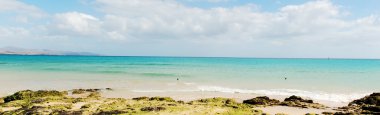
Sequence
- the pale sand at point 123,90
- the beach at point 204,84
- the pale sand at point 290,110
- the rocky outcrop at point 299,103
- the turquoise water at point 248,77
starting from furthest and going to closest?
the turquoise water at point 248,77
the beach at point 204,84
the pale sand at point 123,90
the rocky outcrop at point 299,103
the pale sand at point 290,110

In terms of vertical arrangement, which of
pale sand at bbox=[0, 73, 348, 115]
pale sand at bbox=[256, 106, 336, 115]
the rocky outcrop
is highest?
the rocky outcrop

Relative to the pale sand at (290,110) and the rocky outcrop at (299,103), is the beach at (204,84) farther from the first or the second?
the rocky outcrop at (299,103)

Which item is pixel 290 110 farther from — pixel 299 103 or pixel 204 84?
pixel 204 84

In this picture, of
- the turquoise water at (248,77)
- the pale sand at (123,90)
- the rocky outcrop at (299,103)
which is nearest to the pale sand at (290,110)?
the pale sand at (123,90)

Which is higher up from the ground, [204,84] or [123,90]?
[204,84]

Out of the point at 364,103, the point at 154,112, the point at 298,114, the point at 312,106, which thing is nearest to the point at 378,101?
the point at 364,103

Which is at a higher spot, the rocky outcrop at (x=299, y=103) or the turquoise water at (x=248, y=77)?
the rocky outcrop at (x=299, y=103)

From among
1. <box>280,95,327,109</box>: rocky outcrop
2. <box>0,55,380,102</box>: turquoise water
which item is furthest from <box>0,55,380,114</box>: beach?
<box>280,95,327,109</box>: rocky outcrop

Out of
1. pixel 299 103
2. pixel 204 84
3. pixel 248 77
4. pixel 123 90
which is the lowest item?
pixel 123 90

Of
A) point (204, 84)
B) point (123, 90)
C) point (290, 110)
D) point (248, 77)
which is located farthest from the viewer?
point (248, 77)

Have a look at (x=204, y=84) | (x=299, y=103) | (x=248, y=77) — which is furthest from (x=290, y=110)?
(x=248, y=77)

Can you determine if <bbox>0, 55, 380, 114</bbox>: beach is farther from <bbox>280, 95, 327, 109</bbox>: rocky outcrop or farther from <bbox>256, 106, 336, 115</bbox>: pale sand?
<bbox>280, 95, 327, 109</bbox>: rocky outcrop

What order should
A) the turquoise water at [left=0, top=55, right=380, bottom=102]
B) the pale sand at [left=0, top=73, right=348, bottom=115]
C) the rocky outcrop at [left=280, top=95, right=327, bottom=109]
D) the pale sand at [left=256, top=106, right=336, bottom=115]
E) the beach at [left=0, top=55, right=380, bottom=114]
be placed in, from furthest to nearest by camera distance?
the turquoise water at [left=0, top=55, right=380, bottom=102] → the beach at [left=0, top=55, right=380, bottom=114] → the pale sand at [left=0, top=73, right=348, bottom=115] → the rocky outcrop at [left=280, top=95, right=327, bottom=109] → the pale sand at [left=256, top=106, right=336, bottom=115]

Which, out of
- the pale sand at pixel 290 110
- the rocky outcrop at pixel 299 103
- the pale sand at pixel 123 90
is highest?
the rocky outcrop at pixel 299 103
